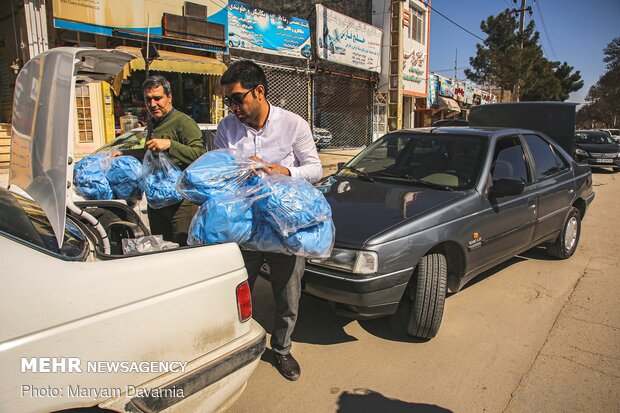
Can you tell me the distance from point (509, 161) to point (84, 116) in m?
9.25

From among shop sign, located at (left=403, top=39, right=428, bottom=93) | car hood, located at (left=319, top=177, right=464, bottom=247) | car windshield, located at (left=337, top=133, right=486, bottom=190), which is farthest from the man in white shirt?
shop sign, located at (left=403, top=39, right=428, bottom=93)

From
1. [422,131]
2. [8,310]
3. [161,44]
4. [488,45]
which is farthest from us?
[488,45]

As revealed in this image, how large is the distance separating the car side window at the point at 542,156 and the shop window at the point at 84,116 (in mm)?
9253

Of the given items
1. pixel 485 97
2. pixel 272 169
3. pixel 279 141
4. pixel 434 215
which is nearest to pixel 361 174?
pixel 434 215

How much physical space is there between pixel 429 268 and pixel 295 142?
4.33 feet

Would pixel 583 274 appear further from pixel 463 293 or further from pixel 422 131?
pixel 422 131

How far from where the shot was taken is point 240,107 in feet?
7.78

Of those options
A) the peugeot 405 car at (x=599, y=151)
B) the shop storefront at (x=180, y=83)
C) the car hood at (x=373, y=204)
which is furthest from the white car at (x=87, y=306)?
the peugeot 405 car at (x=599, y=151)

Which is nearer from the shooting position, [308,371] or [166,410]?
[166,410]

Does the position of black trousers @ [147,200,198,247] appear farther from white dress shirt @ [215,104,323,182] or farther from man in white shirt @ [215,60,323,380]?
white dress shirt @ [215,104,323,182]

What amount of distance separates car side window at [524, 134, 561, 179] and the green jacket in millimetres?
3385

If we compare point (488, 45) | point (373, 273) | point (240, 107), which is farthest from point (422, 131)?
point (488, 45)

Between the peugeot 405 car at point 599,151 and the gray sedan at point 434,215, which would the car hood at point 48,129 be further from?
the peugeot 405 car at point 599,151

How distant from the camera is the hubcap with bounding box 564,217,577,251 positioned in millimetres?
4787
